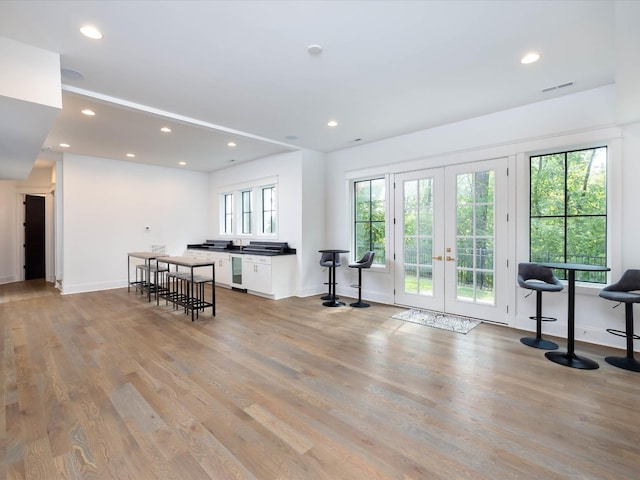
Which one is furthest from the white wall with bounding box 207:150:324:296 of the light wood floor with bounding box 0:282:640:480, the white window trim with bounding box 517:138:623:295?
the white window trim with bounding box 517:138:623:295

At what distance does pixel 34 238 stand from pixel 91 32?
27.3 feet

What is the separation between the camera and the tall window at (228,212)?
809cm

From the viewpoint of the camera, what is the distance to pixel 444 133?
4691 mm

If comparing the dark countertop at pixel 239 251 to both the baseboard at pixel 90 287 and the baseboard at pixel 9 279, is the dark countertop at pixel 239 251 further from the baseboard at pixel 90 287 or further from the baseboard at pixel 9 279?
the baseboard at pixel 9 279

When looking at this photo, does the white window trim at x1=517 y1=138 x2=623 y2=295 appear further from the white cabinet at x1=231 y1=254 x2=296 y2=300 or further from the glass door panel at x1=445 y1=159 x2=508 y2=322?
the white cabinet at x1=231 y1=254 x2=296 y2=300

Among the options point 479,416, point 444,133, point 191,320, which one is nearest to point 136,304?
point 191,320

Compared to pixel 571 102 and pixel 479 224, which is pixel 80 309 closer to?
pixel 479 224

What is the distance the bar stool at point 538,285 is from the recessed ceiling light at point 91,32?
472 centimetres

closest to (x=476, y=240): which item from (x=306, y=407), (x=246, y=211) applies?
(x=306, y=407)

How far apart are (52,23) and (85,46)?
0.99 ft

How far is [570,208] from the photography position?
3764 millimetres

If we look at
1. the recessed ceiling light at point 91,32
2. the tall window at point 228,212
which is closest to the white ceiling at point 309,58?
the recessed ceiling light at point 91,32

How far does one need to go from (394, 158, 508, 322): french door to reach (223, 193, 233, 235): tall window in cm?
456

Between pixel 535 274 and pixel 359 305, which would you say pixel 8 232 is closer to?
pixel 359 305
